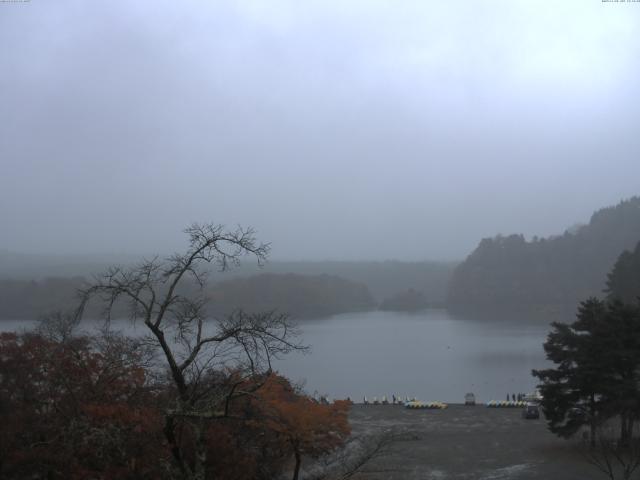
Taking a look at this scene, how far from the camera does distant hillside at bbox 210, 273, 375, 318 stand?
200 ft

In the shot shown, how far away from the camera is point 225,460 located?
630cm

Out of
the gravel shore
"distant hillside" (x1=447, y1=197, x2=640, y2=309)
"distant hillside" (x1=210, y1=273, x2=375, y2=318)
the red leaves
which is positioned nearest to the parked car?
the gravel shore

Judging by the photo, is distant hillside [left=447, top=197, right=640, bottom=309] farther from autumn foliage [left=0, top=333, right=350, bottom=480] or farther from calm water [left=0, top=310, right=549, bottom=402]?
autumn foliage [left=0, top=333, right=350, bottom=480]

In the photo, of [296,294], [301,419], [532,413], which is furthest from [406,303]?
[301,419]

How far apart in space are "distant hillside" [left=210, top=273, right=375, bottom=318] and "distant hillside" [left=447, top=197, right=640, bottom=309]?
40.3 feet

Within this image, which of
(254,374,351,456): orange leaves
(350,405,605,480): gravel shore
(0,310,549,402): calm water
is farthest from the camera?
(0,310,549,402): calm water

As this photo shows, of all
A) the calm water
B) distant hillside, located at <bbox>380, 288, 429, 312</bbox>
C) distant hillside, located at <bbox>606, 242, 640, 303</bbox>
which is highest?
distant hillside, located at <bbox>606, 242, 640, 303</bbox>

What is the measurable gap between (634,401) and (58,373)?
8779mm

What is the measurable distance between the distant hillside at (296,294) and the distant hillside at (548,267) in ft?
40.3

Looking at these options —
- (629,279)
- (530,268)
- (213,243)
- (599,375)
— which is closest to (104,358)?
(213,243)

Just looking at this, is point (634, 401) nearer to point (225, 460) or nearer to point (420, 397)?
point (225, 460)

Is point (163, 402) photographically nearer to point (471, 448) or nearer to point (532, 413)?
point (471, 448)

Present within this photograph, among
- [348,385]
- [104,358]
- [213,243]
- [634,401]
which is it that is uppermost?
[213,243]

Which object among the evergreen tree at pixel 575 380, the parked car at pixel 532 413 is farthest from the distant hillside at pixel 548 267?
the evergreen tree at pixel 575 380
